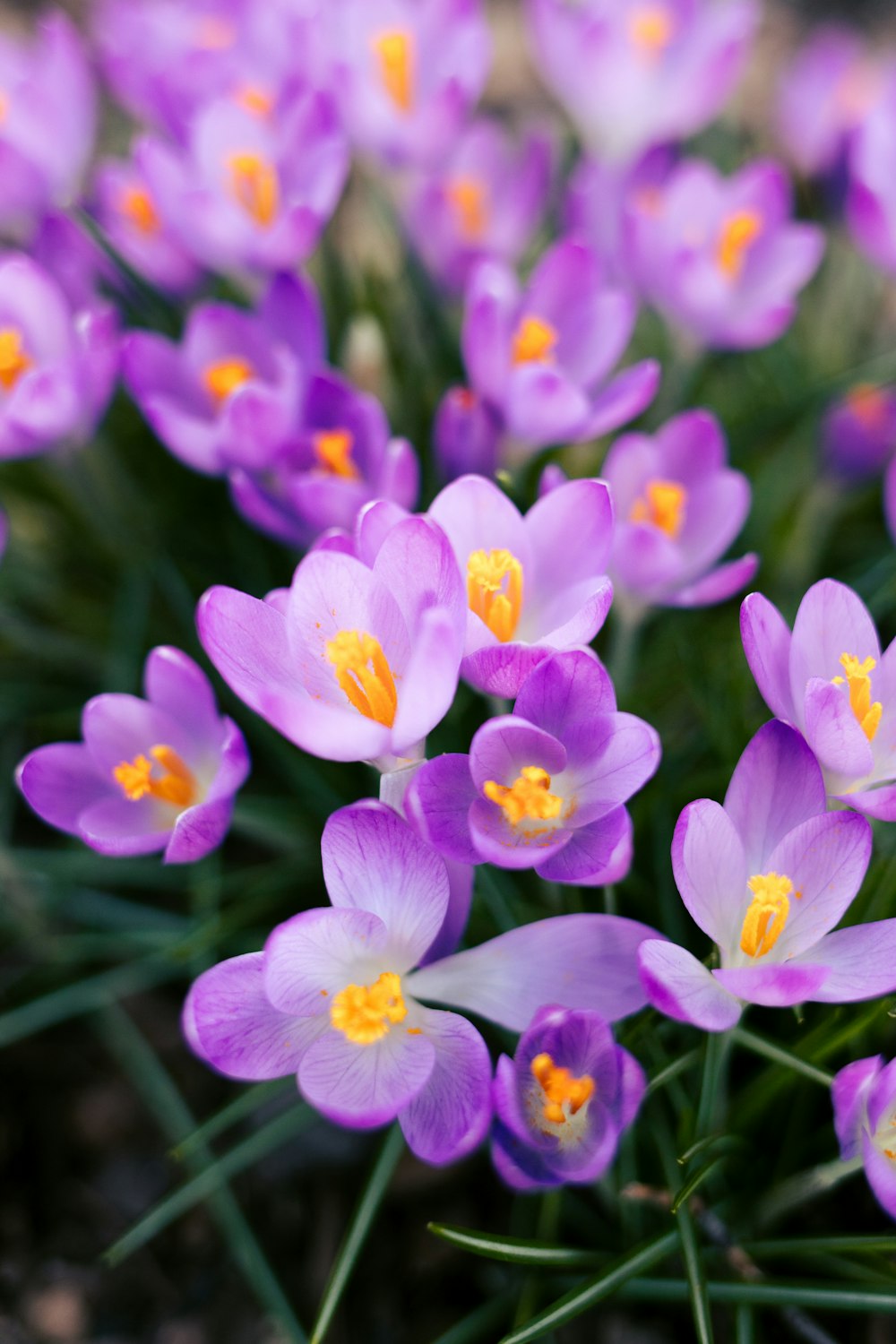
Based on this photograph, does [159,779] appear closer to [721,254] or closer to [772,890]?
[772,890]

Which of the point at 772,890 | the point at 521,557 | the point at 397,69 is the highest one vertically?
the point at 397,69

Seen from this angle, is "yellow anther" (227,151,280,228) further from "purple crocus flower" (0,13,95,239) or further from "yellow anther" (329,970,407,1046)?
"yellow anther" (329,970,407,1046)

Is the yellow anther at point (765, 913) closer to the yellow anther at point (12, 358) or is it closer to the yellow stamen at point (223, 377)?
the yellow stamen at point (223, 377)

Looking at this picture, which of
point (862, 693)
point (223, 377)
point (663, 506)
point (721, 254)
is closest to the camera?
point (862, 693)

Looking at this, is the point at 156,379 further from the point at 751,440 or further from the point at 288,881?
the point at 751,440

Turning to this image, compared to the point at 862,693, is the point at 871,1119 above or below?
below

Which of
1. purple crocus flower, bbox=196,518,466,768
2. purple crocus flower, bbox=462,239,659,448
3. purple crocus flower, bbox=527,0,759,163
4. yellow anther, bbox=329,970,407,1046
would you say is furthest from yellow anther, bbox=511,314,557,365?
yellow anther, bbox=329,970,407,1046

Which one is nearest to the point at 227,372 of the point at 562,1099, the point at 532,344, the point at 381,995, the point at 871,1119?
the point at 532,344
